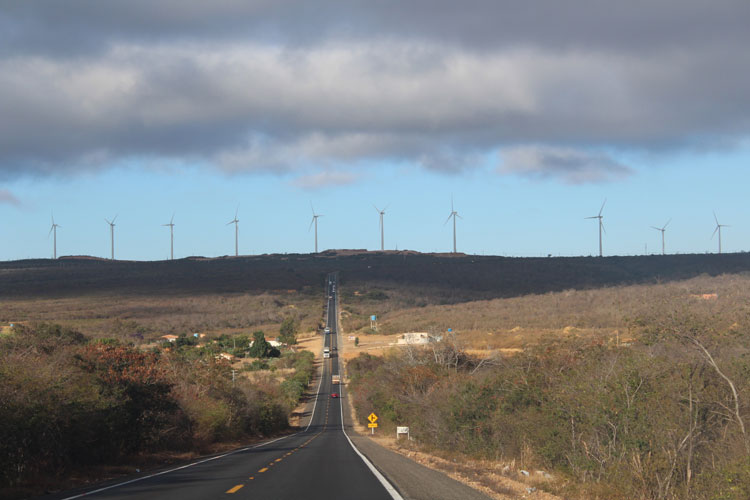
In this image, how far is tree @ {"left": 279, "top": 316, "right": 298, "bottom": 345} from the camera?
11919 cm

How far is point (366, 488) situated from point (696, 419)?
314 inches

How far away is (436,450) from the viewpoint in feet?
116

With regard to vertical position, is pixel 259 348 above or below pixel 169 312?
below

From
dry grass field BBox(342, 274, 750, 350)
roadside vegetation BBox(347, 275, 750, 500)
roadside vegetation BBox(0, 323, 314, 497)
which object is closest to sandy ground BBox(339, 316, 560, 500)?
roadside vegetation BBox(347, 275, 750, 500)

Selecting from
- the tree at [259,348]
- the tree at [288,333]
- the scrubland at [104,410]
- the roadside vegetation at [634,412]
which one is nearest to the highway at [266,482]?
the scrubland at [104,410]

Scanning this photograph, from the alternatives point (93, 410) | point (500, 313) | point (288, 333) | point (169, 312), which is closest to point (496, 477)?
point (93, 410)

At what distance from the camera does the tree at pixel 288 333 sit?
119188 millimetres

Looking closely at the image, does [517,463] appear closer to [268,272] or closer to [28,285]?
[28,285]

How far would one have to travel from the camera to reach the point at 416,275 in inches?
7028

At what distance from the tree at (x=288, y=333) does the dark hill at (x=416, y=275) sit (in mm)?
37844

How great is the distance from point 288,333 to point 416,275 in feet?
205

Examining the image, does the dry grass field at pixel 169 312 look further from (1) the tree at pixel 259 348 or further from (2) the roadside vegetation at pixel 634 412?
(2) the roadside vegetation at pixel 634 412

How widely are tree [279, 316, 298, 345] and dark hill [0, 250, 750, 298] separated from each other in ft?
124

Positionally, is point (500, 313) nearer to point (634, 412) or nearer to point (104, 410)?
point (104, 410)
